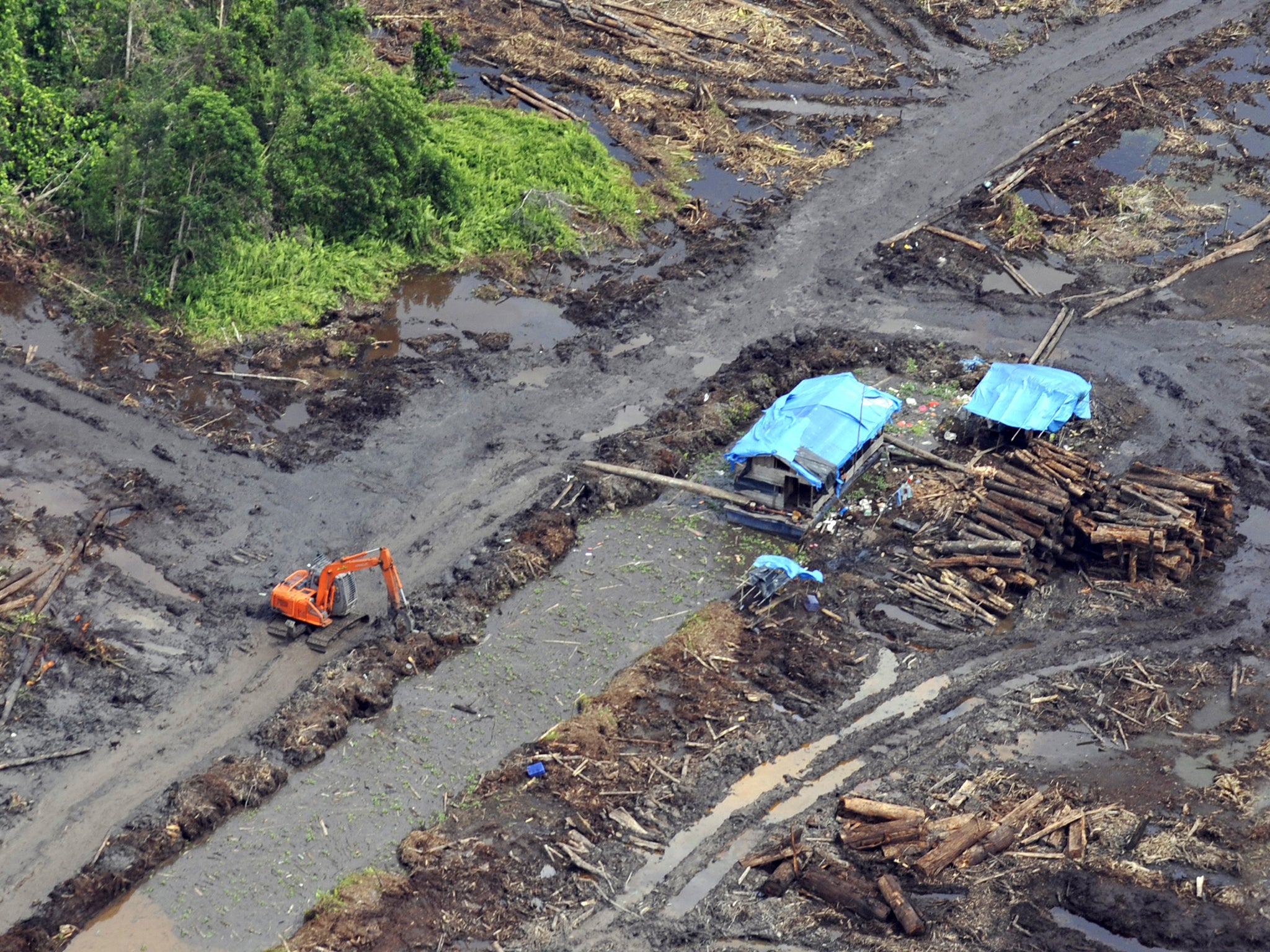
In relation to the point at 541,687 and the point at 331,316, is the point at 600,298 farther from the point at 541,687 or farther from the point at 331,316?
the point at 541,687

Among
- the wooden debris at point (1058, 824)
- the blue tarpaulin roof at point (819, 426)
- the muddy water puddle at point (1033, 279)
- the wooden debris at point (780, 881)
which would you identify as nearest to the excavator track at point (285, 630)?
the blue tarpaulin roof at point (819, 426)

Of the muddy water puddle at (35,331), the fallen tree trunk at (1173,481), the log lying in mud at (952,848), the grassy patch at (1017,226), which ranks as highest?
the grassy patch at (1017,226)

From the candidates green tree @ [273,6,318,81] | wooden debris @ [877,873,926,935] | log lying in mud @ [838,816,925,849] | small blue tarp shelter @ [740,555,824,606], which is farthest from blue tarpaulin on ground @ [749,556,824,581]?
green tree @ [273,6,318,81]

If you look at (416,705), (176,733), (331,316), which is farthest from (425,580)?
(331,316)

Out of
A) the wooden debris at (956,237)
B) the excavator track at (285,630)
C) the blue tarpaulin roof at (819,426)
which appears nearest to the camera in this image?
the excavator track at (285,630)

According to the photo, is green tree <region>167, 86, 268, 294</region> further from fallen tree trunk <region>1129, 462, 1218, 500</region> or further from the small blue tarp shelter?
fallen tree trunk <region>1129, 462, 1218, 500</region>

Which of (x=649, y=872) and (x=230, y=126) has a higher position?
(x=230, y=126)

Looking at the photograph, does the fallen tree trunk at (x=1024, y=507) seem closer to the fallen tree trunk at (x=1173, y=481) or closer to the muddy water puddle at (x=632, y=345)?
the fallen tree trunk at (x=1173, y=481)
